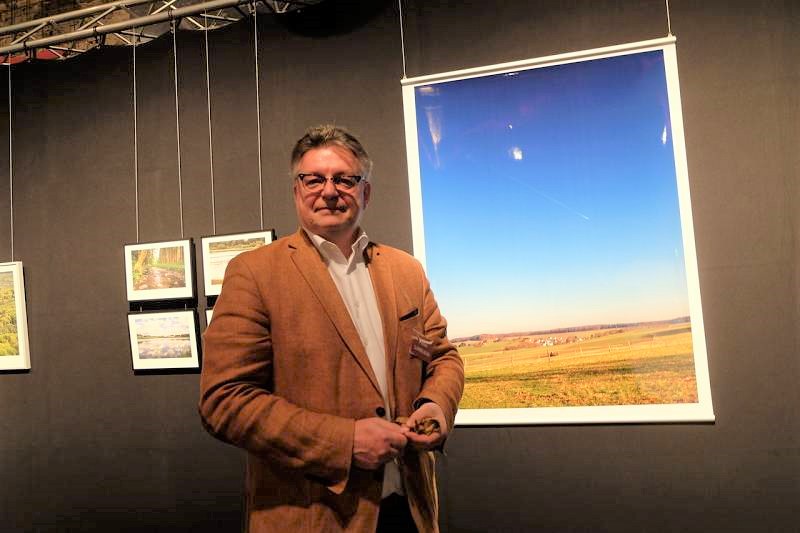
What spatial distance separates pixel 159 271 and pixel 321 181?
1848mm

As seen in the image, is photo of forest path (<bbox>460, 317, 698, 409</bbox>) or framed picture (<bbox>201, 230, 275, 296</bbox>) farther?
framed picture (<bbox>201, 230, 275, 296</bbox>)

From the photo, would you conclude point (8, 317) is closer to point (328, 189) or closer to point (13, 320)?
point (13, 320)

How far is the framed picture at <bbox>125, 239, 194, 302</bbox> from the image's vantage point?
2.97 metres

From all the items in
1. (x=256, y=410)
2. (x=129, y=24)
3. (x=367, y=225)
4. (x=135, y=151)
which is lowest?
(x=256, y=410)

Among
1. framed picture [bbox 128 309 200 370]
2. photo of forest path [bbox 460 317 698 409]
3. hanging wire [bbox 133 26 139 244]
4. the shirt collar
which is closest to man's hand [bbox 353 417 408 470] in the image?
the shirt collar

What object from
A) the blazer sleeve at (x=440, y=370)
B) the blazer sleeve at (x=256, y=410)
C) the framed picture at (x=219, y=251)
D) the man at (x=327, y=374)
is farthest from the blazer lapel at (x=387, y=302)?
the framed picture at (x=219, y=251)

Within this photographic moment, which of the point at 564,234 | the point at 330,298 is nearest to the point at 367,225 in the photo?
the point at 564,234

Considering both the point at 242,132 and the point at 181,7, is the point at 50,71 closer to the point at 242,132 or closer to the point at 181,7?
the point at 181,7

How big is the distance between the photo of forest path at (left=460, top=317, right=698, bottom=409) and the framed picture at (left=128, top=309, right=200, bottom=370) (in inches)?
53.6

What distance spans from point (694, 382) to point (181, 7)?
10.3 ft

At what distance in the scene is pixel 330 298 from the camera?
1449mm

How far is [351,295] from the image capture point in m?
1.55

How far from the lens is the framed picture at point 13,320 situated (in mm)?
3236

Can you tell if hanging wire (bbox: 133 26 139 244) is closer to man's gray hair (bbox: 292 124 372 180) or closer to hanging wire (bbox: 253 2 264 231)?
hanging wire (bbox: 253 2 264 231)
